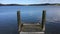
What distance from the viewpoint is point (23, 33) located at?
432cm

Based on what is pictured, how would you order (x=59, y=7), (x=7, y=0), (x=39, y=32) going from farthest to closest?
(x=59, y=7)
(x=7, y=0)
(x=39, y=32)

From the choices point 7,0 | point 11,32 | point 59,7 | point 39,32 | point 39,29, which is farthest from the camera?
point 59,7

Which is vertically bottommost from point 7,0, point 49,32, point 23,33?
point 49,32

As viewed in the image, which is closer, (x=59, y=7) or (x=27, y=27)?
(x=27, y=27)

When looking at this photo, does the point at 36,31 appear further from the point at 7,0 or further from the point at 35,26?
the point at 7,0

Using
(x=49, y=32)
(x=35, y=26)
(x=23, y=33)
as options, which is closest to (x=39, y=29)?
(x=35, y=26)

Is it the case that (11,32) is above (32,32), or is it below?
below

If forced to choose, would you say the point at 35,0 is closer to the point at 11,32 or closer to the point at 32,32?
the point at 11,32

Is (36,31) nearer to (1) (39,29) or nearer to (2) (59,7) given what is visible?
(1) (39,29)

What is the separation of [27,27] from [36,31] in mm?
371

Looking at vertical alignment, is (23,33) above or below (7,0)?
below

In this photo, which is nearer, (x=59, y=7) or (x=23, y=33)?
(x=23, y=33)

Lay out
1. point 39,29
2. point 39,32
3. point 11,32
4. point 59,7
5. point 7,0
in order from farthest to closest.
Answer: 1. point 59,7
2. point 7,0
3. point 11,32
4. point 39,29
5. point 39,32

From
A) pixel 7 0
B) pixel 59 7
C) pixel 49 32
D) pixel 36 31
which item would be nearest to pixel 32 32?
pixel 36 31
